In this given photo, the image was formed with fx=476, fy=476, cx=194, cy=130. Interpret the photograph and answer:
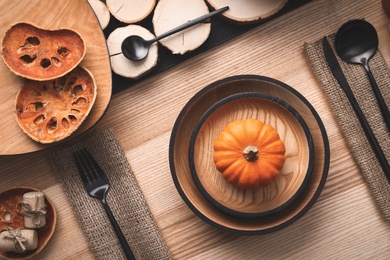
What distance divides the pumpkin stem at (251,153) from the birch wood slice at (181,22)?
38 cm

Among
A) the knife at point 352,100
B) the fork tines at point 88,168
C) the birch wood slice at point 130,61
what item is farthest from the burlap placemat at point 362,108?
the fork tines at point 88,168

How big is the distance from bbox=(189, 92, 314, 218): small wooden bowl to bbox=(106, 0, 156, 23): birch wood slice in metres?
0.37

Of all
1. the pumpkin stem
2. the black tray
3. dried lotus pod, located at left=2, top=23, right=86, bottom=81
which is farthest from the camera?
the black tray

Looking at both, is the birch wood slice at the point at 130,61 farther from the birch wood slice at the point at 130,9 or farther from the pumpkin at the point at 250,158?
the pumpkin at the point at 250,158

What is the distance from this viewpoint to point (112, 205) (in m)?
1.43

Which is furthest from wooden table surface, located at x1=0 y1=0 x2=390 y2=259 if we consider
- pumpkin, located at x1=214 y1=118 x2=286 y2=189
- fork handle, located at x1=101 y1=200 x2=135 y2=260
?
pumpkin, located at x1=214 y1=118 x2=286 y2=189

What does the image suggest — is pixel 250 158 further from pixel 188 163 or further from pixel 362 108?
pixel 362 108

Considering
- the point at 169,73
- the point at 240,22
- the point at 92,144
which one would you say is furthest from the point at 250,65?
the point at 92,144

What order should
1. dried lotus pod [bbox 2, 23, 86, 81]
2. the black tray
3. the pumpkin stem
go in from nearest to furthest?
the pumpkin stem
dried lotus pod [bbox 2, 23, 86, 81]
the black tray

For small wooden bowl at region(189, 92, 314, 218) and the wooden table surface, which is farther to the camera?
the wooden table surface

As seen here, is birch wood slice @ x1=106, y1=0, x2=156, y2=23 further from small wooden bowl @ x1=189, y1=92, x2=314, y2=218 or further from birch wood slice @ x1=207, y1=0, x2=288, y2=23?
small wooden bowl @ x1=189, y1=92, x2=314, y2=218

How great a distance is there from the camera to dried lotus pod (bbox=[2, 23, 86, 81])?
4.38ft

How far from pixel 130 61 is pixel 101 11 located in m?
0.18

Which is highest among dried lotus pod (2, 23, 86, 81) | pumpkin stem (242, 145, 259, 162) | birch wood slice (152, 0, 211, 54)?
birch wood slice (152, 0, 211, 54)
